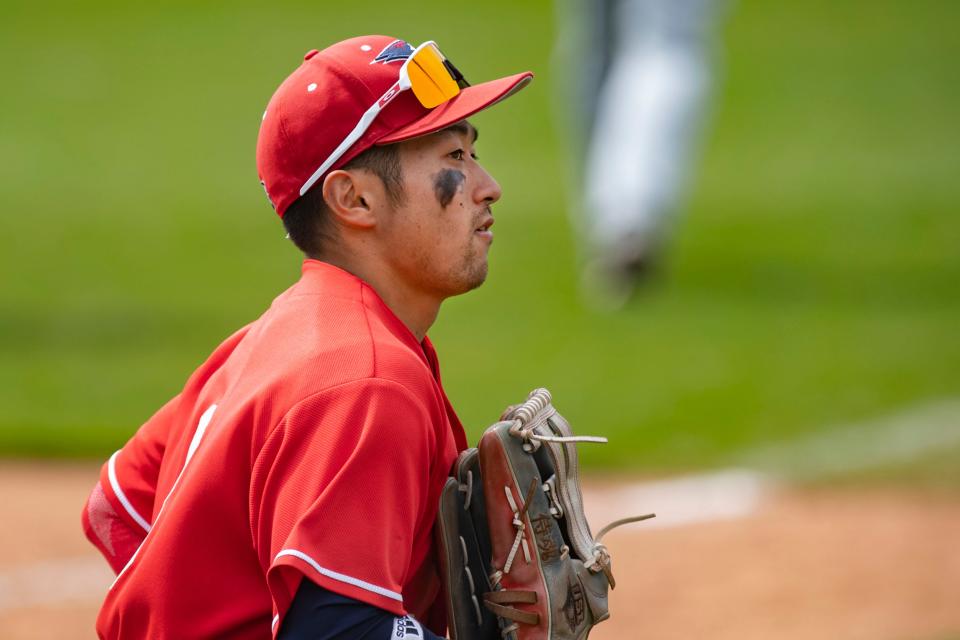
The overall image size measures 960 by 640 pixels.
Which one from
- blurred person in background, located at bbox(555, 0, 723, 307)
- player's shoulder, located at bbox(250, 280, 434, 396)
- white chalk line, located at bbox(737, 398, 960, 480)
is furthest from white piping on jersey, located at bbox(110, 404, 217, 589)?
blurred person in background, located at bbox(555, 0, 723, 307)

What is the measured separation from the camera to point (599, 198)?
13.3 metres

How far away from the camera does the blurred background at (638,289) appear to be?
21.0 ft

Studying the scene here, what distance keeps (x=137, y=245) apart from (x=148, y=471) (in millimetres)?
10420

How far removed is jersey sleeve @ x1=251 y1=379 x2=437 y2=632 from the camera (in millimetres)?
1945

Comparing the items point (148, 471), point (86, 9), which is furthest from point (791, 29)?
point (148, 471)

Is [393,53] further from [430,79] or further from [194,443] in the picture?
[194,443]

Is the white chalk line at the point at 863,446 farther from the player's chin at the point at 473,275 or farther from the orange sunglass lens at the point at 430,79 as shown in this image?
the orange sunglass lens at the point at 430,79

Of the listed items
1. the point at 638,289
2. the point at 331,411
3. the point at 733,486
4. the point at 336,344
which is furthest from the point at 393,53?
the point at 638,289

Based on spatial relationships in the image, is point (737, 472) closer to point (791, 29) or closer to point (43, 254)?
point (43, 254)

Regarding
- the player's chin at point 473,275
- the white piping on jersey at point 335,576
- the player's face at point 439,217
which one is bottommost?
the white piping on jersey at point 335,576

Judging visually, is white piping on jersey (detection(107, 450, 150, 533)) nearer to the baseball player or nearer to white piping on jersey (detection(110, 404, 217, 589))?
the baseball player

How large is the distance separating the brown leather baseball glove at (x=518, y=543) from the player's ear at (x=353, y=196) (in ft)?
1.31

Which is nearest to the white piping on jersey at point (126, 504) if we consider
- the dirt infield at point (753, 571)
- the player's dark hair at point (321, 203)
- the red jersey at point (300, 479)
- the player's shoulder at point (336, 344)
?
the red jersey at point (300, 479)

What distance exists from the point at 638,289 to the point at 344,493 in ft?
33.7
